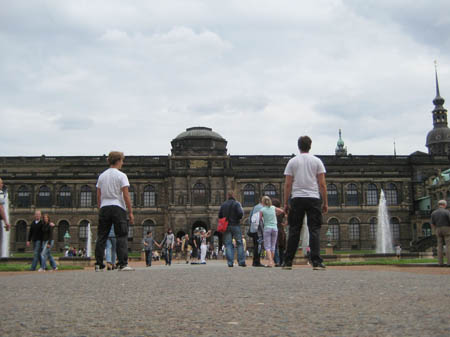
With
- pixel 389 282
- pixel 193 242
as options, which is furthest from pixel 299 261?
pixel 389 282

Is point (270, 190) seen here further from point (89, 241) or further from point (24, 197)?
point (24, 197)

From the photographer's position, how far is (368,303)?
18.8 ft

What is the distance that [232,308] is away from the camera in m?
5.54

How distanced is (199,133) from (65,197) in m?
16.2

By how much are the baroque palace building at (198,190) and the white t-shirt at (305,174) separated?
47.0 metres

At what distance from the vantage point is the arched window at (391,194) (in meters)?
61.9

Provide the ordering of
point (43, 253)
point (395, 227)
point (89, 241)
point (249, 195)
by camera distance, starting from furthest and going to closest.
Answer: point (395, 227) → point (249, 195) → point (89, 241) → point (43, 253)

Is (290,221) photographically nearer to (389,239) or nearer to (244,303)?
(244,303)

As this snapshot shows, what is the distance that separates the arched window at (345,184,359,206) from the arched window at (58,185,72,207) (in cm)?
3037

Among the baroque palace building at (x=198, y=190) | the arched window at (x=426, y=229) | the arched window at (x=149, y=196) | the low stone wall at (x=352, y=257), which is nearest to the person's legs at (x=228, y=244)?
the low stone wall at (x=352, y=257)

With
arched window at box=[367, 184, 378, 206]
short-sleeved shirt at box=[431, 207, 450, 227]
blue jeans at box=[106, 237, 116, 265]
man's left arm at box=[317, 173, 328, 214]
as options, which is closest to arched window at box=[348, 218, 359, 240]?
arched window at box=[367, 184, 378, 206]

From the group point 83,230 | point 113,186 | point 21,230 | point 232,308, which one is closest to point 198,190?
point 83,230

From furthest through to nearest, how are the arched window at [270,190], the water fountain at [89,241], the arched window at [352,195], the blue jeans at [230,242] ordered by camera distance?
the arched window at [352,195] → the arched window at [270,190] → the water fountain at [89,241] → the blue jeans at [230,242]

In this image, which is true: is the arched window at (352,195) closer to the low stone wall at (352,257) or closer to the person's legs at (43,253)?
the low stone wall at (352,257)
